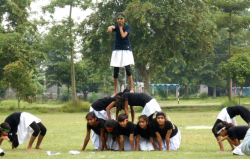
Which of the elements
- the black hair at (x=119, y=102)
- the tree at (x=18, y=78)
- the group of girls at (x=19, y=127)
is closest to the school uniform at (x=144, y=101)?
the black hair at (x=119, y=102)

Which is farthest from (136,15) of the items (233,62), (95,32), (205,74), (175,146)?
(205,74)

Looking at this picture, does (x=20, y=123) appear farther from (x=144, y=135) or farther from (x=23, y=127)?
(x=144, y=135)

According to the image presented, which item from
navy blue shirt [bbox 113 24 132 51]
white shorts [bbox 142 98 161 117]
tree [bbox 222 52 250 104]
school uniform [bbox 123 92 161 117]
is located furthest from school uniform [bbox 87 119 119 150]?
tree [bbox 222 52 250 104]

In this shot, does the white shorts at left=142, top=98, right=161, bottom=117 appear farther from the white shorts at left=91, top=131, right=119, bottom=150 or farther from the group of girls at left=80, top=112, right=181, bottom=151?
the white shorts at left=91, top=131, right=119, bottom=150

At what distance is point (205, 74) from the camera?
189 ft

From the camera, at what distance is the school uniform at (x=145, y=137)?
10.7m

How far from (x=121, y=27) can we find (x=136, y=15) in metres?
18.8

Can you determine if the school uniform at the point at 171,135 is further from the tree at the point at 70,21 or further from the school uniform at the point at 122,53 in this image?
the tree at the point at 70,21

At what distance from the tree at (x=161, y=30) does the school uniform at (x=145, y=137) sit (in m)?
19.6

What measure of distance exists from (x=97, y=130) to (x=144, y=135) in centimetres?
129

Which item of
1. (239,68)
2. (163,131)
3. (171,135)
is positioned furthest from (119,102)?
(239,68)

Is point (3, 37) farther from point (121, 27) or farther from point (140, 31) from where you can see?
point (121, 27)

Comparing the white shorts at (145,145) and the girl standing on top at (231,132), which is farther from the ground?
the girl standing on top at (231,132)

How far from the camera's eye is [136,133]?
10852 millimetres
